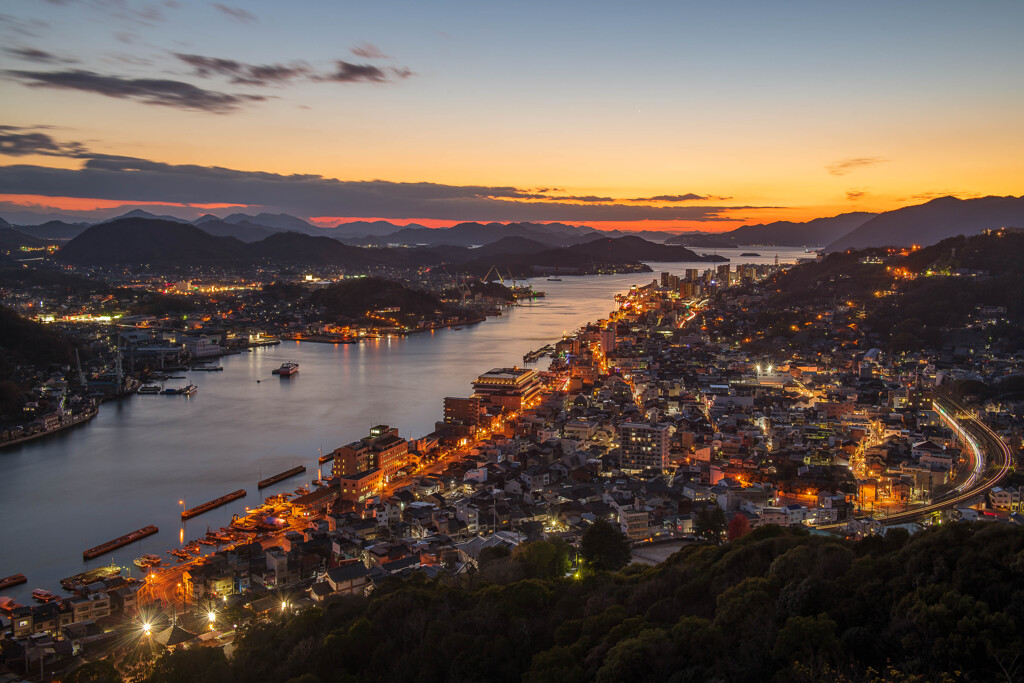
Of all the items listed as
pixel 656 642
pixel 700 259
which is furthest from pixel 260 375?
pixel 700 259

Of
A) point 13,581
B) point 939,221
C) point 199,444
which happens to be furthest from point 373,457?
point 939,221

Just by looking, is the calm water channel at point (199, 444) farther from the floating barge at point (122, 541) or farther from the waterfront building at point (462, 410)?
the waterfront building at point (462, 410)

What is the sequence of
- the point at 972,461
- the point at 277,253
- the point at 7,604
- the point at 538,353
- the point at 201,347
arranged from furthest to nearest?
the point at 277,253
the point at 201,347
the point at 538,353
the point at 972,461
the point at 7,604

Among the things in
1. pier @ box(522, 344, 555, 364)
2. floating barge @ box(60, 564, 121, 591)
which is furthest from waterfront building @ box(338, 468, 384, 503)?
pier @ box(522, 344, 555, 364)

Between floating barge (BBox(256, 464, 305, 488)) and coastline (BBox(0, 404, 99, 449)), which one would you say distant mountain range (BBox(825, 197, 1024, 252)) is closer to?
floating barge (BBox(256, 464, 305, 488))

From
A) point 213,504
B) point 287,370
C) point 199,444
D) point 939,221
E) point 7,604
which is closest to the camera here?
point 7,604

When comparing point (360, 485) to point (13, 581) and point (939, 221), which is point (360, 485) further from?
point (939, 221)
